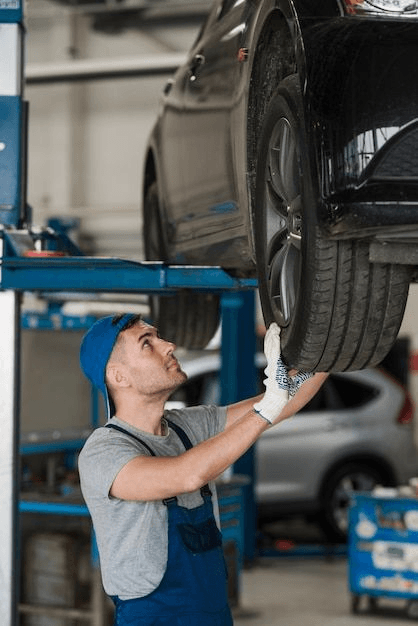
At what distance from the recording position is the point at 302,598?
7188mm

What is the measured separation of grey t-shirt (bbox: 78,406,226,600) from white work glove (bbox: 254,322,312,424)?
0.36 m

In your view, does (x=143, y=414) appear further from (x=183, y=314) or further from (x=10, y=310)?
(x=183, y=314)

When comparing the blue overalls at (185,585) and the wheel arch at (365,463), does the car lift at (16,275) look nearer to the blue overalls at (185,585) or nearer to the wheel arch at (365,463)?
the blue overalls at (185,585)

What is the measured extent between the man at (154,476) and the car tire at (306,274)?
119 mm

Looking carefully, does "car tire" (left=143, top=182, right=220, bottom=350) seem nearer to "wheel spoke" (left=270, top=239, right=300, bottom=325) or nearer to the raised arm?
"wheel spoke" (left=270, top=239, right=300, bottom=325)

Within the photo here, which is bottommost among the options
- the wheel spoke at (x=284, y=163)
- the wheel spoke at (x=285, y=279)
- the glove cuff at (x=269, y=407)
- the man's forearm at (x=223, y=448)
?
the man's forearm at (x=223, y=448)

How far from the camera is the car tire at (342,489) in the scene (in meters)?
8.82

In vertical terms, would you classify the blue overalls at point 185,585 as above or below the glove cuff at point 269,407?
below

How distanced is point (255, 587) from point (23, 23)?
4.85 m

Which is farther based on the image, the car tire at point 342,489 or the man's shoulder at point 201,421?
the car tire at point 342,489

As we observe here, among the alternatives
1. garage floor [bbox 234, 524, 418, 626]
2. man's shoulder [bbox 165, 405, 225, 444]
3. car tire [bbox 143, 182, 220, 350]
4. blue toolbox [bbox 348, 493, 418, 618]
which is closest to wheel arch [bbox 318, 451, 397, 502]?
Result: garage floor [bbox 234, 524, 418, 626]

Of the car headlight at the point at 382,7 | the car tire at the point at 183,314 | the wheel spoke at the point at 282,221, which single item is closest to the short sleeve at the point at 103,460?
the wheel spoke at the point at 282,221

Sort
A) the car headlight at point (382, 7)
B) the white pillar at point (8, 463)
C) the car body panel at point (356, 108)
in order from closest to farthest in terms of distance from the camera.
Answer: the car body panel at point (356, 108)
the car headlight at point (382, 7)
the white pillar at point (8, 463)

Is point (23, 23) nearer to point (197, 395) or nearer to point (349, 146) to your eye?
point (349, 146)
